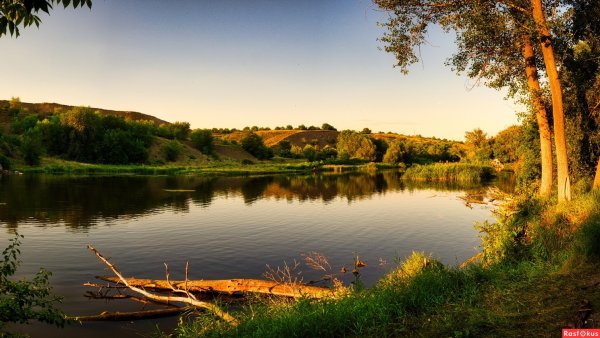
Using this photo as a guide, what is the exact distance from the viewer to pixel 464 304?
938cm

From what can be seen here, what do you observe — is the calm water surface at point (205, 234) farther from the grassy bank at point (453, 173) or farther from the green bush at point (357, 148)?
the green bush at point (357, 148)

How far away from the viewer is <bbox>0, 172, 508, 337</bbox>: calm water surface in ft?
60.1

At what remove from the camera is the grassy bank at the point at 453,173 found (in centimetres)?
7306

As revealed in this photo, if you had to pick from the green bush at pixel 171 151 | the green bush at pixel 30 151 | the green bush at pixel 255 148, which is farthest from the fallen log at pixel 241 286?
the green bush at pixel 255 148

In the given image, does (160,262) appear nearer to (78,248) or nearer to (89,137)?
(78,248)

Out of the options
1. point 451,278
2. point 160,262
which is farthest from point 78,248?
point 451,278

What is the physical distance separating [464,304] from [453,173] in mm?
70153

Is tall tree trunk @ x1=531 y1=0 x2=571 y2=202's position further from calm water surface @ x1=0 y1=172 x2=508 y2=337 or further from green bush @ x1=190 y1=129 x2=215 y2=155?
green bush @ x1=190 y1=129 x2=215 y2=155

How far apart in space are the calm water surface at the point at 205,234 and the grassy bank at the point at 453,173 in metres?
27.7

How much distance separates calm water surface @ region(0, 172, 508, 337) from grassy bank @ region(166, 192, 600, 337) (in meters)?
5.12

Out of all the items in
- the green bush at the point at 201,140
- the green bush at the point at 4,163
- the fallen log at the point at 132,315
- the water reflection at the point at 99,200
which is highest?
the green bush at the point at 201,140

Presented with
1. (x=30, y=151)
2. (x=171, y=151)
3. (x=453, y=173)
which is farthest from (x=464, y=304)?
(x=171, y=151)

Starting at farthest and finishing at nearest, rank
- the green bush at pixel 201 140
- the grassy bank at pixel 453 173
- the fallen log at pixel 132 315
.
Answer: the green bush at pixel 201 140, the grassy bank at pixel 453 173, the fallen log at pixel 132 315

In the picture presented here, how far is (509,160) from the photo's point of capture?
95750 millimetres
